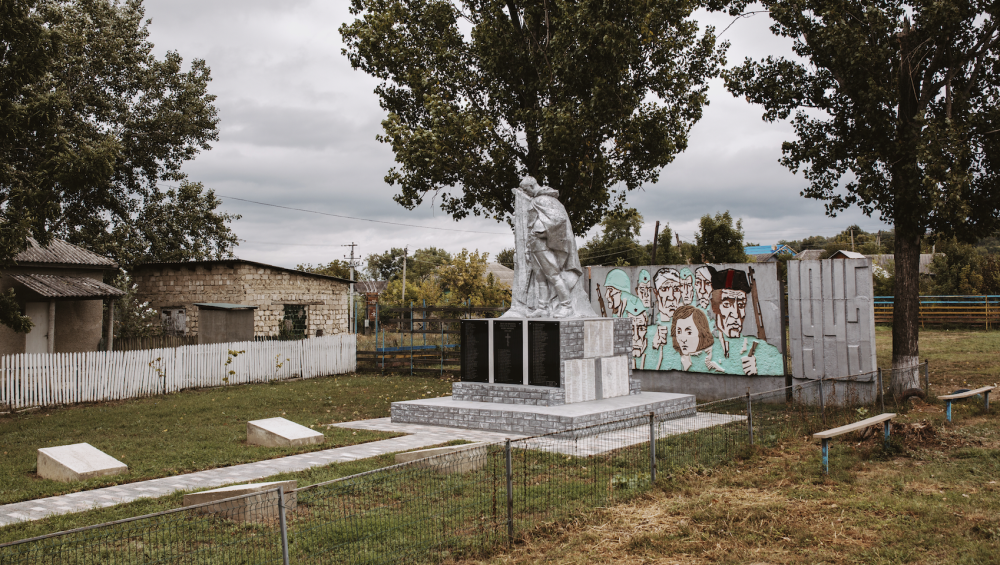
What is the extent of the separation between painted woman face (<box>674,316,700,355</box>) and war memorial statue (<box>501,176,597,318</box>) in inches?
113

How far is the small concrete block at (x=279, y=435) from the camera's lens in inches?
370

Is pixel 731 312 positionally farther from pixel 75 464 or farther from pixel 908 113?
pixel 75 464

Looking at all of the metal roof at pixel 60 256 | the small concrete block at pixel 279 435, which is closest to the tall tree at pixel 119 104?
the metal roof at pixel 60 256

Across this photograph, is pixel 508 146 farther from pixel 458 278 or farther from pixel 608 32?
pixel 458 278

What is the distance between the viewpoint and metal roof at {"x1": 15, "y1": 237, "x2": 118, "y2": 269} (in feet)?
62.0

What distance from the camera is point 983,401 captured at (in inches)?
438

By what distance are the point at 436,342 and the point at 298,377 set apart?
15.1ft

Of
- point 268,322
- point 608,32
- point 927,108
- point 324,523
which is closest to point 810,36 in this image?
point 927,108

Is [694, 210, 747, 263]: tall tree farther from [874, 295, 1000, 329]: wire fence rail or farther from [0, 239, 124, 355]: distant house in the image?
[0, 239, 124, 355]: distant house

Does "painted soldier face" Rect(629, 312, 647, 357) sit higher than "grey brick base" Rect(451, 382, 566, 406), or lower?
higher

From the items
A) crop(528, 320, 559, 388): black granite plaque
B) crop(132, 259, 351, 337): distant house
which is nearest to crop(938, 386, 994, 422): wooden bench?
crop(528, 320, 559, 388): black granite plaque

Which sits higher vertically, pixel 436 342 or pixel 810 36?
pixel 810 36

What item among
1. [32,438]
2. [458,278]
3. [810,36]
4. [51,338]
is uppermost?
[810,36]

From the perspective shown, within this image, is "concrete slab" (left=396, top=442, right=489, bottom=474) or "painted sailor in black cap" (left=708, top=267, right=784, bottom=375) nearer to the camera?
"concrete slab" (left=396, top=442, right=489, bottom=474)
